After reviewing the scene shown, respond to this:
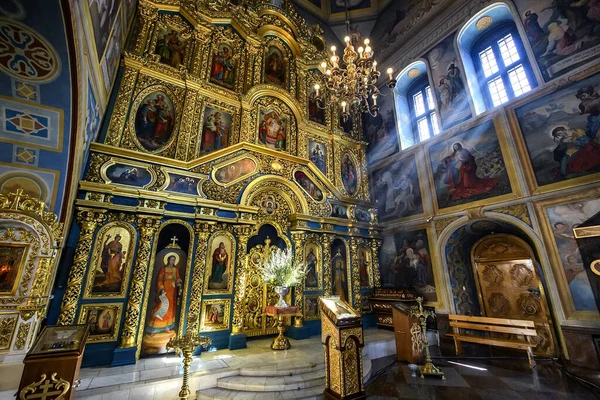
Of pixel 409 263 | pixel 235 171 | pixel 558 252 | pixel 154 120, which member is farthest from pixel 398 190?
pixel 154 120

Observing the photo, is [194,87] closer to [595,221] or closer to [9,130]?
[9,130]

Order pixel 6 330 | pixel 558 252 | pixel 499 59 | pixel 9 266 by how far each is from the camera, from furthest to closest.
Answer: pixel 499 59 → pixel 558 252 → pixel 9 266 → pixel 6 330

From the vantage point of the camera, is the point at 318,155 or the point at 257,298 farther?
Answer: the point at 318,155

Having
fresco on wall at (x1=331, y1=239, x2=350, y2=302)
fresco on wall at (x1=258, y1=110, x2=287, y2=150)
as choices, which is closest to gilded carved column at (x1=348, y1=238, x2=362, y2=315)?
fresco on wall at (x1=331, y1=239, x2=350, y2=302)

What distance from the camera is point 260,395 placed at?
13.0 feet

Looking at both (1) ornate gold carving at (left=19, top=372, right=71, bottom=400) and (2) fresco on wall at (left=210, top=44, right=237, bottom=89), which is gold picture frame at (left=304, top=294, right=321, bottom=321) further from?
(2) fresco on wall at (left=210, top=44, right=237, bottom=89)

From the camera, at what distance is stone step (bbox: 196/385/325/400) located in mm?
3904

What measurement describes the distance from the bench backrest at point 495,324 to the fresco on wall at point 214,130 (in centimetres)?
847

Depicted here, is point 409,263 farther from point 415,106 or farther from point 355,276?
point 415,106

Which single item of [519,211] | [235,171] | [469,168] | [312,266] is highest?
[469,168]

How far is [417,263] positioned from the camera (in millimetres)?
8438

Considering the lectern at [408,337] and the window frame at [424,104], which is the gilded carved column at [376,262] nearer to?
the lectern at [408,337]

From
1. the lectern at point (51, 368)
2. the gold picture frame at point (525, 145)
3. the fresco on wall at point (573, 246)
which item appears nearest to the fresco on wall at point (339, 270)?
the fresco on wall at point (573, 246)

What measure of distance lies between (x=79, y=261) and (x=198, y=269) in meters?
2.27
